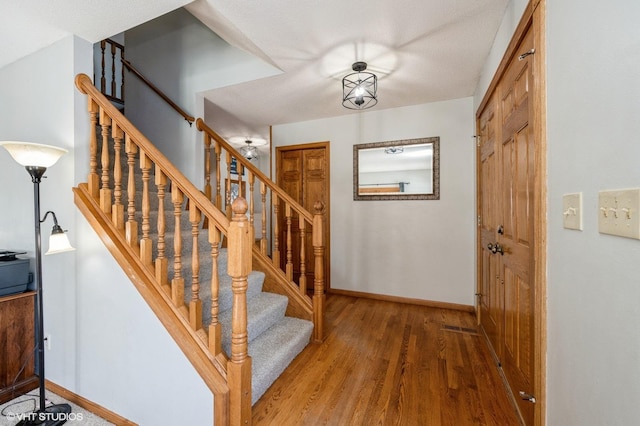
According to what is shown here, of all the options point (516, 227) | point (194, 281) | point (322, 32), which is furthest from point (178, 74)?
point (516, 227)

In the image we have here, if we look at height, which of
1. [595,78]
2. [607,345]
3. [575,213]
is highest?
[595,78]

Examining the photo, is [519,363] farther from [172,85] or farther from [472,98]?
[172,85]

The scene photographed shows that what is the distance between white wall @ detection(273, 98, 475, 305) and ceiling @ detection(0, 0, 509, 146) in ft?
1.58

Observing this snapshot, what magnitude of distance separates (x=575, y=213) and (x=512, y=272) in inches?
33.1

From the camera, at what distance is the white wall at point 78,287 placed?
1425mm

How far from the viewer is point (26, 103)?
75.0 inches

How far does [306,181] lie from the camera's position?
3.86 meters

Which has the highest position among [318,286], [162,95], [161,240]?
[162,95]

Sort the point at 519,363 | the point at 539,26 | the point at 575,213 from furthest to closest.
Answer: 1. the point at 519,363
2. the point at 539,26
3. the point at 575,213

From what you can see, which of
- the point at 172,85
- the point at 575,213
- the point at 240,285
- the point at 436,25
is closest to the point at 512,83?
the point at 436,25

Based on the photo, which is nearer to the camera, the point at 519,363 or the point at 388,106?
the point at 519,363

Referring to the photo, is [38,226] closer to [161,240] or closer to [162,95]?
[161,240]

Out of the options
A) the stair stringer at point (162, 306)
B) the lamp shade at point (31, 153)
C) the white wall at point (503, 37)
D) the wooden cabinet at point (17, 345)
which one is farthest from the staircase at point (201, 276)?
the white wall at point (503, 37)

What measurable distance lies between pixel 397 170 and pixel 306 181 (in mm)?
1316
